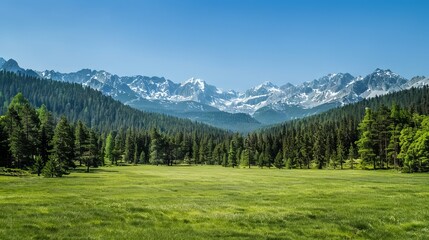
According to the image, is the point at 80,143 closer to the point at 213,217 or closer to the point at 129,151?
the point at 129,151

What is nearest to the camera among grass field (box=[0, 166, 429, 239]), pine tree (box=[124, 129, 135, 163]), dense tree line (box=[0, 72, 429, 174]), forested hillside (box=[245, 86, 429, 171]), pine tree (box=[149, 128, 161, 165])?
grass field (box=[0, 166, 429, 239])

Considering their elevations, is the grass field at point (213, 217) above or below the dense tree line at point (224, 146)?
below

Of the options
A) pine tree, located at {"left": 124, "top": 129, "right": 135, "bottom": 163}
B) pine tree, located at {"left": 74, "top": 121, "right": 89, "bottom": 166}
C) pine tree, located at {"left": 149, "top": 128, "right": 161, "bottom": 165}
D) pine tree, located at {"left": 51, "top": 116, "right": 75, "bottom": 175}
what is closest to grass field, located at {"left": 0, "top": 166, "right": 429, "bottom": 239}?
pine tree, located at {"left": 51, "top": 116, "right": 75, "bottom": 175}

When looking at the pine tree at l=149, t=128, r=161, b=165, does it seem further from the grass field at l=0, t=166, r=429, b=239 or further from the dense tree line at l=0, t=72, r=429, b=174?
the grass field at l=0, t=166, r=429, b=239

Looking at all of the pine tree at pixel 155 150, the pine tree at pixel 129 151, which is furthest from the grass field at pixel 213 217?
the pine tree at pixel 129 151

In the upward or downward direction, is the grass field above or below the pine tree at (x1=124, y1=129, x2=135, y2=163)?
below

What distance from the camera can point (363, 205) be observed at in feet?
123

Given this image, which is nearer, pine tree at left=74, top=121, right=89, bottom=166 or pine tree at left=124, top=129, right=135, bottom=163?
pine tree at left=74, top=121, right=89, bottom=166

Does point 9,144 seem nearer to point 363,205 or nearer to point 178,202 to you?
point 178,202

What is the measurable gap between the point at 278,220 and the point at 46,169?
52.6 meters

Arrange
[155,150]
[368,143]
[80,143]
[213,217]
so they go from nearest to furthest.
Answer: [213,217] < [80,143] < [368,143] < [155,150]

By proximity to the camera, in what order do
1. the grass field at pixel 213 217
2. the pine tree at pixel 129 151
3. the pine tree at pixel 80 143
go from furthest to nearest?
the pine tree at pixel 129 151
the pine tree at pixel 80 143
the grass field at pixel 213 217

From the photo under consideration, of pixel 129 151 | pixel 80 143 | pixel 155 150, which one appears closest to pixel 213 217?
pixel 80 143

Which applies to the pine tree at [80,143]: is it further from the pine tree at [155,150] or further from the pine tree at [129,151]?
the pine tree at [129,151]
